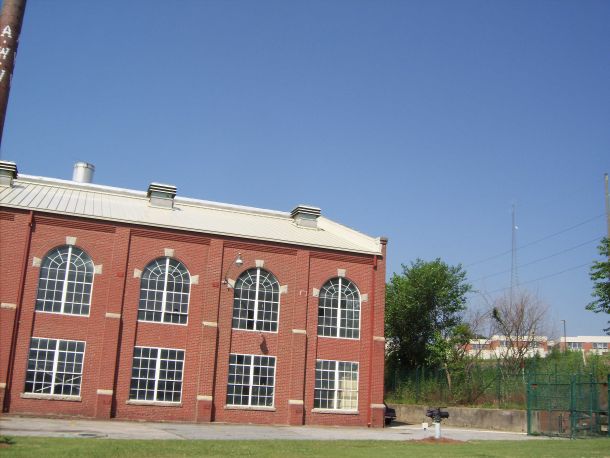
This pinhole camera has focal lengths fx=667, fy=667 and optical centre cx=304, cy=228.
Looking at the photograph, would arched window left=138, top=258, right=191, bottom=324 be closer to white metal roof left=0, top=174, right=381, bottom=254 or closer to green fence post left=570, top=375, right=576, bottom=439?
white metal roof left=0, top=174, right=381, bottom=254

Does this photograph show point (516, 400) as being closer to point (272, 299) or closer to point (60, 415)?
point (272, 299)

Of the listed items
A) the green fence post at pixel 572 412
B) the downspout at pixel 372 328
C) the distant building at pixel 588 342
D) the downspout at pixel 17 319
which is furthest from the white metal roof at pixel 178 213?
the distant building at pixel 588 342

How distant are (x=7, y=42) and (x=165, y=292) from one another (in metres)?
19.0

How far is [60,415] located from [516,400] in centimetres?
2139

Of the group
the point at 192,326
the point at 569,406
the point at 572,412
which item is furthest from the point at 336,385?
the point at 572,412

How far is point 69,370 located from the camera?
2862 cm

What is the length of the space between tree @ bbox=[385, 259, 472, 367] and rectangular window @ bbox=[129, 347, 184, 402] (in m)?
17.4

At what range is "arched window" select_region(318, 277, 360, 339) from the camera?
3316 cm

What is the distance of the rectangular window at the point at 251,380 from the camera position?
31047 millimetres

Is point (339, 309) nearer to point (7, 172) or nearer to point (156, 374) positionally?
point (156, 374)

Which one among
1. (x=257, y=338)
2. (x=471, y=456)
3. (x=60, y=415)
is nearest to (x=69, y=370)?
(x=60, y=415)

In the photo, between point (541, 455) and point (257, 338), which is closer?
point (541, 455)

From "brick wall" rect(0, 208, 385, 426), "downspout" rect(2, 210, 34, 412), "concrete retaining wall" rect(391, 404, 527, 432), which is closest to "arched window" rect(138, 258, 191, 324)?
"brick wall" rect(0, 208, 385, 426)

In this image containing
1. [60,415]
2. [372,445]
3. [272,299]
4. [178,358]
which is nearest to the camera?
[372,445]
